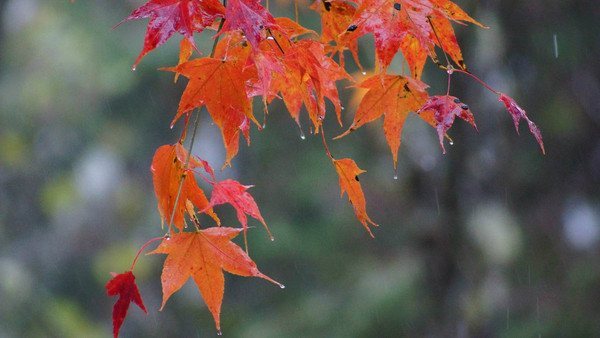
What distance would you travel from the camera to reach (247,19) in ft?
1.98

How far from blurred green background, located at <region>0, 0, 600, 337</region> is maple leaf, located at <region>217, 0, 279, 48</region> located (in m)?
2.08

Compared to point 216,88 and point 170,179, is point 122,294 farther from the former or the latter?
point 216,88

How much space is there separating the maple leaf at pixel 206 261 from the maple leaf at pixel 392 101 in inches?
8.3

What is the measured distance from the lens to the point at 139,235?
322cm

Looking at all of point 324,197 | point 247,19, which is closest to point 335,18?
point 247,19

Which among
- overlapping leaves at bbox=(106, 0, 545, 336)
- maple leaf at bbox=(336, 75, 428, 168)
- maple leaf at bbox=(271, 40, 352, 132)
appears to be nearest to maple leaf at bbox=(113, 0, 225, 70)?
overlapping leaves at bbox=(106, 0, 545, 336)

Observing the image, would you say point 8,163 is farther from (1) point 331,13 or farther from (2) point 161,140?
(1) point 331,13

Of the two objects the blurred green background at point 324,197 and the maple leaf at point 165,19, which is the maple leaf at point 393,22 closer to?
the maple leaf at point 165,19

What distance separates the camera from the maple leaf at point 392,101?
2.47 ft

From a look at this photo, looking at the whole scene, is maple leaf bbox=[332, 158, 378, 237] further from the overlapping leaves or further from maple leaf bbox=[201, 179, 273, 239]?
maple leaf bbox=[201, 179, 273, 239]

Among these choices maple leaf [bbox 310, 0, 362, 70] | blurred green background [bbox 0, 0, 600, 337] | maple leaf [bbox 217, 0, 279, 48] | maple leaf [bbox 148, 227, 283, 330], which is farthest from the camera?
blurred green background [bbox 0, 0, 600, 337]

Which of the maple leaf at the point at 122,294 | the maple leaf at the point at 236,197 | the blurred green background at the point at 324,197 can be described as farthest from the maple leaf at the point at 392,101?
the blurred green background at the point at 324,197

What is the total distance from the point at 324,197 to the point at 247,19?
263 centimetres

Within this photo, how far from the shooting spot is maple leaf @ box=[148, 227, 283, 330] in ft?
2.30
